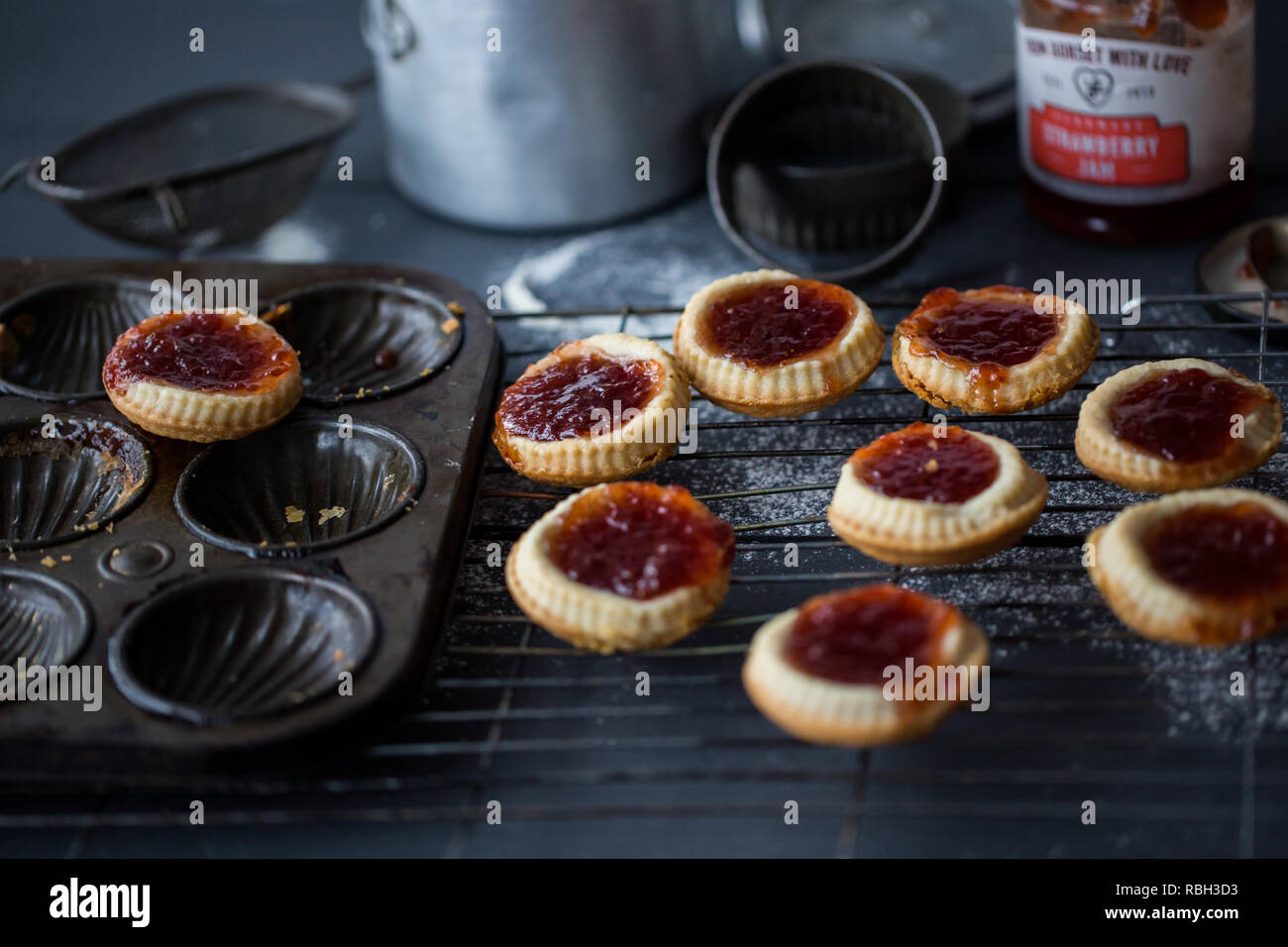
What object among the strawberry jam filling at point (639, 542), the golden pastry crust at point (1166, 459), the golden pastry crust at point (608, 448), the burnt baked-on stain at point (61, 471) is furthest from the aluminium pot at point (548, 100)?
the golden pastry crust at point (1166, 459)

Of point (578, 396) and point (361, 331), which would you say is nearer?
point (578, 396)

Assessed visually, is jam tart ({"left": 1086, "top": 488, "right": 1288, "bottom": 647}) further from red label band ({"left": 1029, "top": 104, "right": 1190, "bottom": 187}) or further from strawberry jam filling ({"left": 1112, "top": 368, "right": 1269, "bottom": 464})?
red label band ({"left": 1029, "top": 104, "right": 1190, "bottom": 187})

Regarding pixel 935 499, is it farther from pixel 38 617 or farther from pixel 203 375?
pixel 38 617

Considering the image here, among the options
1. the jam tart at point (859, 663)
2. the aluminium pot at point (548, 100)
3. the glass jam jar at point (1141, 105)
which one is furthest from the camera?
the aluminium pot at point (548, 100)

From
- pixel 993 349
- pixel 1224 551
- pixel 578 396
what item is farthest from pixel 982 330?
pixel 578 396

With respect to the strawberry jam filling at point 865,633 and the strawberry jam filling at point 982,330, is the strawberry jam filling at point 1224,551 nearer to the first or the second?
the strawberry jam filling at point 865,633

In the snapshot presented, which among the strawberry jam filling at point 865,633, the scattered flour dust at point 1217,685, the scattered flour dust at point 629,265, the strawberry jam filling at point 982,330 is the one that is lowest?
the scattered flour dust at point 1217,685
